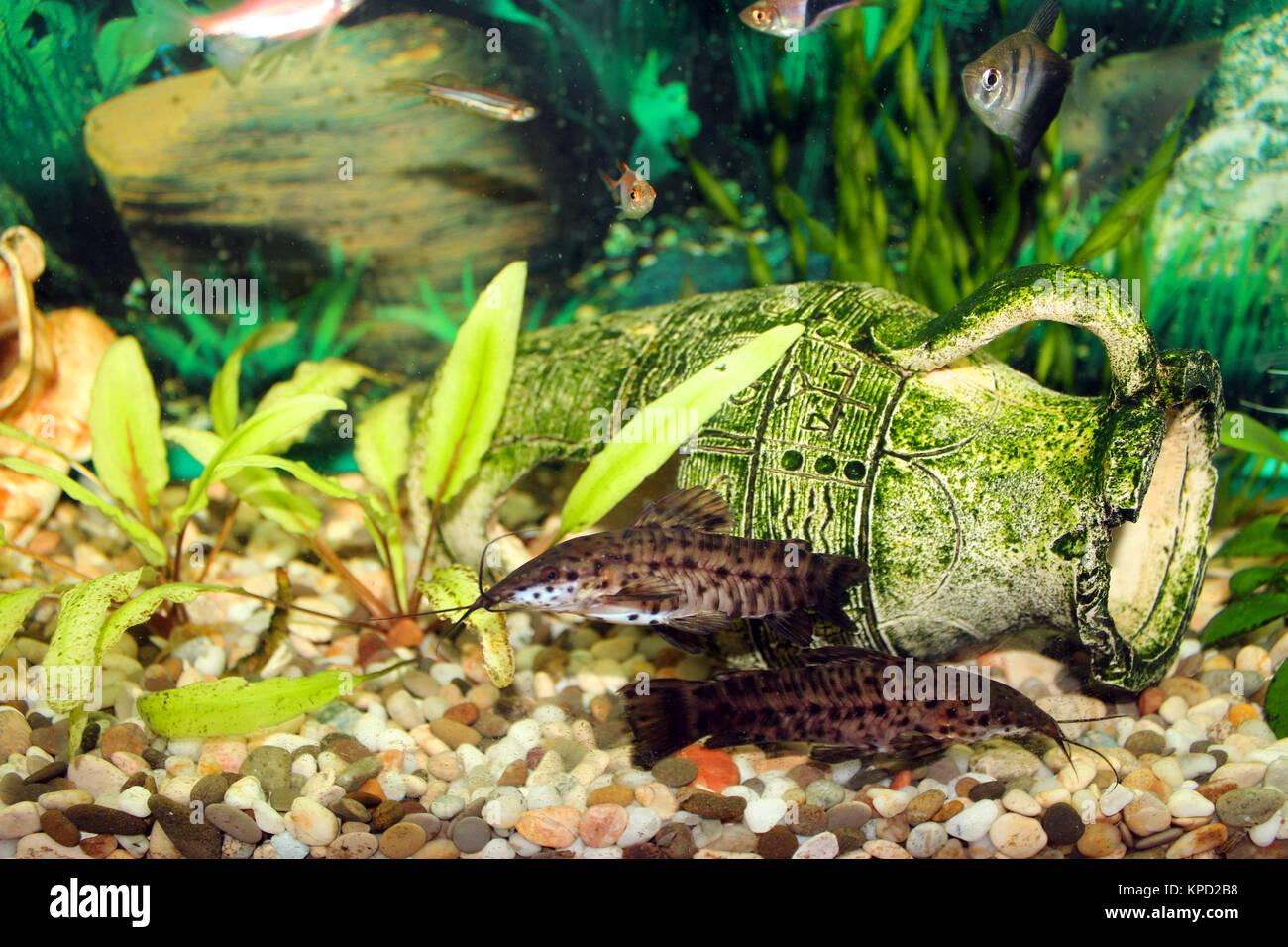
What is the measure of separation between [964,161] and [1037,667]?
2474 millimetres

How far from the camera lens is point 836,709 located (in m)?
2.24

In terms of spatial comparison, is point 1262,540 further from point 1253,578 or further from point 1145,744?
point 1145,744

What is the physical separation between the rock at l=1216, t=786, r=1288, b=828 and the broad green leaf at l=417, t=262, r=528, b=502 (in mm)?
2505

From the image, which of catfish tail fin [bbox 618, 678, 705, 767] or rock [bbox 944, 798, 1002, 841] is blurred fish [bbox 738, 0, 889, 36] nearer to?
catfish tail fin [bbox 618, 678, 705, 767]

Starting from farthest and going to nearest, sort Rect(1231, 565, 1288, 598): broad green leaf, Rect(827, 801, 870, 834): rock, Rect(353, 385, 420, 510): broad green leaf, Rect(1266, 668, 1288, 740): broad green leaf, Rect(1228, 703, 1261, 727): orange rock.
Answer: Rect(353, 385, 420, 510): broad green leaf → Rect(1231, 565, 1288, 598): broad green leaf → Rect(1228, 703, 1261, 727): orange rock → Rect(1266, 668, 1288, 740): broad green leaf → Rect(827, 801, 870, 834): rock

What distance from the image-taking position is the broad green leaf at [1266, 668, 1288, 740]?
2674 millimetres

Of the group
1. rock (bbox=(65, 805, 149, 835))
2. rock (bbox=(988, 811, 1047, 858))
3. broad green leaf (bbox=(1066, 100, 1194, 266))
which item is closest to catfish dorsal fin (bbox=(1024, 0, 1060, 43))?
broad green leaf (bbox=(1066, 100, 1194, 266))

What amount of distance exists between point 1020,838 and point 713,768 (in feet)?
2.69

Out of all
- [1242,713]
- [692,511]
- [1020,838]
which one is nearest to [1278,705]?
[1242,713]

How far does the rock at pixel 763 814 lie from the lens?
2230 millimetres

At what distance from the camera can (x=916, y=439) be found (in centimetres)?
254

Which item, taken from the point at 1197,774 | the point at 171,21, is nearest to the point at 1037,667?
the point at 1197,774

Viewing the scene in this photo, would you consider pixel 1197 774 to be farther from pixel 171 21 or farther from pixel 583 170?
pixel 171 21

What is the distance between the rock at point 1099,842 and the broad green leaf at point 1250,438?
206cm
